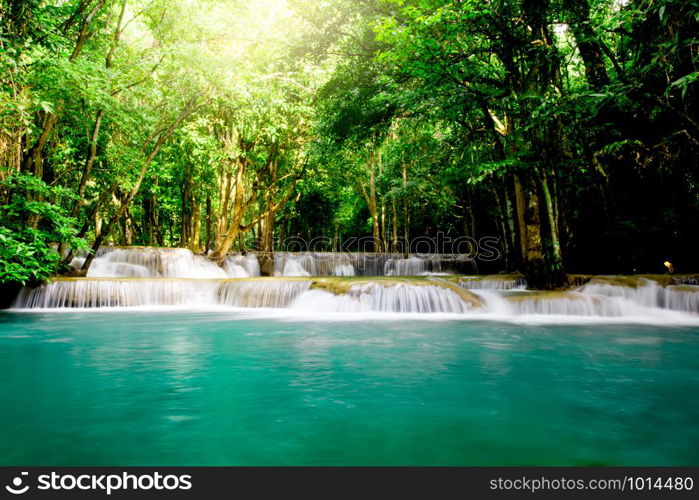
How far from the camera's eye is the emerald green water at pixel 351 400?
9.64 feet

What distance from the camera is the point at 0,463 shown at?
2764mm

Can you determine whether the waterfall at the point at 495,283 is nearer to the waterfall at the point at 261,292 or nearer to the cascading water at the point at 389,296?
the cascading water at the point at 389,296

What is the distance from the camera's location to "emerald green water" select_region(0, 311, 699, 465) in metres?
2.94

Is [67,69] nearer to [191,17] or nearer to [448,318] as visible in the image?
[191,17]

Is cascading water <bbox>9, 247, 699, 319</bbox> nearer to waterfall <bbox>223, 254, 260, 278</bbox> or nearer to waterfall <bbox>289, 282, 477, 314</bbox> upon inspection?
waterfall <bbox>289, 282, 477, 314</bbox>

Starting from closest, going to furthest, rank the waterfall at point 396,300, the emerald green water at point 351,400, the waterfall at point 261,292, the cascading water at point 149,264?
the emerald green water at point 351,400 < the waterfall at point 396,300 < the waterfall at point 261,292 < the cascading water at point 149,264

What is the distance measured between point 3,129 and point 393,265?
19.4m

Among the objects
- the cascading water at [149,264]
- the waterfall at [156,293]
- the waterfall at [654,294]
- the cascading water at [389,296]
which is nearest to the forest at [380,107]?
the waterfall at [156,293]

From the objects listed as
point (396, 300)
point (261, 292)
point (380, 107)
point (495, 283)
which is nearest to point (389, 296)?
point (396, 300)

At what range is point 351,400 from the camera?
409 cm

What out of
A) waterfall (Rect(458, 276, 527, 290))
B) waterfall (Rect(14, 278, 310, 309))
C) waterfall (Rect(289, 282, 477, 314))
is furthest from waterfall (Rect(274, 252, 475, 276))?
Result: waterfall (Rect(289, 282, 477, 314))

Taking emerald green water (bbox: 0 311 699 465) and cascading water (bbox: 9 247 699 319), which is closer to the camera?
emerald green water (bbox: 0 311 699 465)

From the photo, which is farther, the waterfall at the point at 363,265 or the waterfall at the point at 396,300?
the waterfall at the point at 363,265
